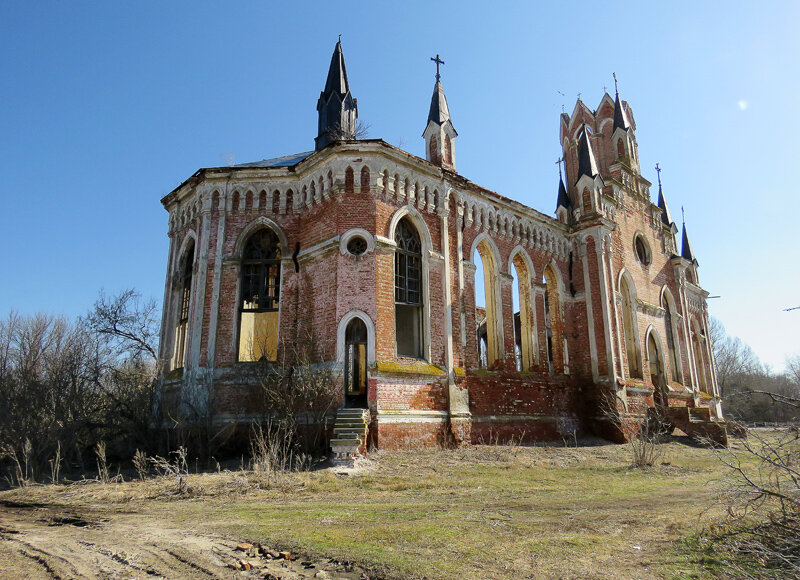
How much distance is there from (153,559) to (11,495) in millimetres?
6451

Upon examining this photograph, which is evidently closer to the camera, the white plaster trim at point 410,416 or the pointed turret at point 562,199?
the white plaster trim at point 410,416

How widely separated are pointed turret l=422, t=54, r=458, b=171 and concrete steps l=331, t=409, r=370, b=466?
338 inches

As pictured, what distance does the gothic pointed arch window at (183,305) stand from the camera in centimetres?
1666

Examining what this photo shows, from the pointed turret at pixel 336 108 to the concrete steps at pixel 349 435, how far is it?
12306 millimetres

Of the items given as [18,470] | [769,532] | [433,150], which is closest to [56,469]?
[18,470]

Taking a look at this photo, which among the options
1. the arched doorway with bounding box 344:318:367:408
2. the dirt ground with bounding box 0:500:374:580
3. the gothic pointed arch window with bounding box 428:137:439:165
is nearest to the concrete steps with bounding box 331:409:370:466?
the arched doorway with bounding box 344:318:367:408

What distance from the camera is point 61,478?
11.4 m

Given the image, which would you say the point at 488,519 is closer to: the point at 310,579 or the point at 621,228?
the point at 310,579

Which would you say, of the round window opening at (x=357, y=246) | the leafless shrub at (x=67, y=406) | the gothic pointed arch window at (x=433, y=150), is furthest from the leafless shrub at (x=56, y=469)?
the gothic pointed arch window at (x=433, y=150)

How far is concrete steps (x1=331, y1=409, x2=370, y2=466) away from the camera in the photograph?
38.0 feet

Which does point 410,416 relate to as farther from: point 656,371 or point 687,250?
point 687,250

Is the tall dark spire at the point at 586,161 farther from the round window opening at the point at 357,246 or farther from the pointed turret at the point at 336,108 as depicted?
the round window opening at the point at 357,246

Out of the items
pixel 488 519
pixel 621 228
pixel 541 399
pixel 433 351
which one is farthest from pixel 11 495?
pixel 621 228

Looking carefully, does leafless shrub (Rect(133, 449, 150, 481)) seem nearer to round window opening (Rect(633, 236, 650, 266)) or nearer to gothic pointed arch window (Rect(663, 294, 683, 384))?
round window opening (Rect(633, 236, 650, 266))
